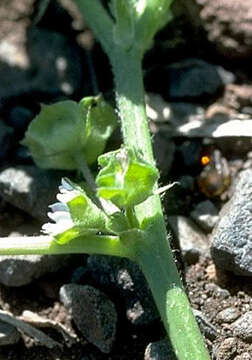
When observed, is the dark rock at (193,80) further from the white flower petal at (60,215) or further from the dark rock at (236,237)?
the white flower petal at (60,215)

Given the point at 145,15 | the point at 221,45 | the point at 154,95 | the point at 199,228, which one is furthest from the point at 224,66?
the point at 199,228

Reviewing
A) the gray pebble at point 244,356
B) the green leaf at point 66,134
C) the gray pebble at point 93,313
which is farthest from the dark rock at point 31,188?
the gray pebble at point 244,356

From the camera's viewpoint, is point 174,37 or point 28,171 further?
point 174,37

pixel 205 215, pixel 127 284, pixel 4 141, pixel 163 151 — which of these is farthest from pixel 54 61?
pixel 127 284

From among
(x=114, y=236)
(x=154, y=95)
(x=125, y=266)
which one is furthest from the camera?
(x=154, y=95)

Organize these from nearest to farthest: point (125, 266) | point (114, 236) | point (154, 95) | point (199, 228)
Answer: point (114, 236), point (125, 266), point (199, 228), point (154, 95)

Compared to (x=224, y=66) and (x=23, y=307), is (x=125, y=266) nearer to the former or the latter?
(x=23, y=307)

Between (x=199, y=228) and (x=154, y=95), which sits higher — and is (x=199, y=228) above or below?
below

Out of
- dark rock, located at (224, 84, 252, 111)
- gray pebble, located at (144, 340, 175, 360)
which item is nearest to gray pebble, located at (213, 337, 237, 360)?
gray pebble, located at (144, 340, 175, 360)
